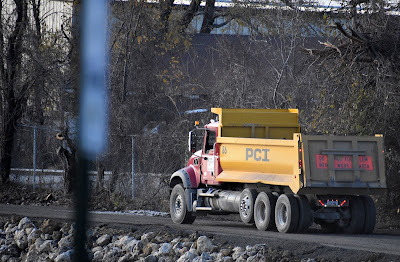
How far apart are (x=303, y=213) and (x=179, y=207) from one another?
436 centimetres

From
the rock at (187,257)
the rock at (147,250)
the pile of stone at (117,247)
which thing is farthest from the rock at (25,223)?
the rock at (187,257)

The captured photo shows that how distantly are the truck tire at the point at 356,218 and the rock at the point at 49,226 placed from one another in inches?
253

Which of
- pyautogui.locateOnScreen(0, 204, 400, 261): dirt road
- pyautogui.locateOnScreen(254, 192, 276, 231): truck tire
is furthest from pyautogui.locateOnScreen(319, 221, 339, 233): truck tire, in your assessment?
pyautogui.locateOnScreen(254, 192, 276, 231): truck tire

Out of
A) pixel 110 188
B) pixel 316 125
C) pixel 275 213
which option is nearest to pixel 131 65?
pixel 110 188

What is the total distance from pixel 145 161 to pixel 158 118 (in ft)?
14.5

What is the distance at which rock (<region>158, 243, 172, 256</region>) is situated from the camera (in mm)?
12273

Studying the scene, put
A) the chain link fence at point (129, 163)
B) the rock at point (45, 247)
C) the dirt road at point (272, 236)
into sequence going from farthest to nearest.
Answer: the chain link fence at point (129, 163)
the rock at point (45, 247)
the dirt road at point (272, 236)

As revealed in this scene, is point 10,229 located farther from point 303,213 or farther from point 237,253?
point 303,213

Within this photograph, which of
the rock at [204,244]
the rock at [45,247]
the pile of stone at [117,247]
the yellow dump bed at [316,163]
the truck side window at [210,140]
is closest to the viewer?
the pile of stone at [117,247]

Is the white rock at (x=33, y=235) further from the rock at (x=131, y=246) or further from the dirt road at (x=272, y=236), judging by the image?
the rock at (x=131, y=246)

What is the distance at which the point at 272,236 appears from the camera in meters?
13.0

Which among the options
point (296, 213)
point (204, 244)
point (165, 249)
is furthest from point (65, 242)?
point (296, 213)

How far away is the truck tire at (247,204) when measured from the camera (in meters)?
14.5

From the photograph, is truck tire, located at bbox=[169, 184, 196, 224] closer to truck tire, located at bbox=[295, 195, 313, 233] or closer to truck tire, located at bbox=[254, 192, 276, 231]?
truck tire, located at bbox=[254, 192, 276, 231]
